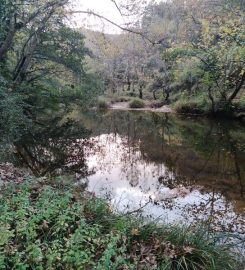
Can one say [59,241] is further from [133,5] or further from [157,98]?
[157,98]

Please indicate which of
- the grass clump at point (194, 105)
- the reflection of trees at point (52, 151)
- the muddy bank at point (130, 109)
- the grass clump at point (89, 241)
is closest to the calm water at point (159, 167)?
the reflection of trees at point (52, 151)

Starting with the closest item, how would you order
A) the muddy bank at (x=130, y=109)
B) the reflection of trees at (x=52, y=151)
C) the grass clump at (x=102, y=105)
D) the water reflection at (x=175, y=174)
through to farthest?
1. the water reflection at (x=175, y=174)
2. the reflection of trees at (x=52, y=151)
3. the muddy bank at (x=130, y=109)
4. the grass clump at (x=102, y=105)

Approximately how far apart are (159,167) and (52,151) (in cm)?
435

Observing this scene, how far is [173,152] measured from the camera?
509 inches

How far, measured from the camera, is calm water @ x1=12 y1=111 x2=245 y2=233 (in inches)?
284

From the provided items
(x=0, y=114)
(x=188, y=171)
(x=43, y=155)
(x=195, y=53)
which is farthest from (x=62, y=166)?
(x=195, y=53)

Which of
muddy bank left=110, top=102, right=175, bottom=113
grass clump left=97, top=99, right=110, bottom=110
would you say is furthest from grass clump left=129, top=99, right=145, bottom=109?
grass clump left=97, top=99, right=110, bottom=110

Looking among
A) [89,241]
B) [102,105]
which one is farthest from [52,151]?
[102,105]

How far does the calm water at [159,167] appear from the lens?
7204mm

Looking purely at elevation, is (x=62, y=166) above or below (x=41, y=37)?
below

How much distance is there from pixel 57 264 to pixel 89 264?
38 centimetres

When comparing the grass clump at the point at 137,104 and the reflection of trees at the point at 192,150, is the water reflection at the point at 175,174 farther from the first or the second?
the grass clump at the point at 137,104

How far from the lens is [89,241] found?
393cm

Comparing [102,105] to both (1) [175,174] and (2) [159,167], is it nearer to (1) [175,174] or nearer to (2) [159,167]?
Answer: (2) [159,167]
